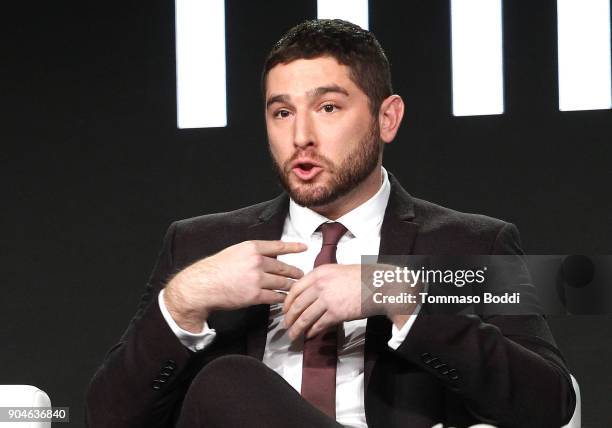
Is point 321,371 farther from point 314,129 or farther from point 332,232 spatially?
point 314,129

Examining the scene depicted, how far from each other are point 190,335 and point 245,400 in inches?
10.5

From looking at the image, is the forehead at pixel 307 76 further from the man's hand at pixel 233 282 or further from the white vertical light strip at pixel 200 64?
the white vertical light strip at pixel 200 64

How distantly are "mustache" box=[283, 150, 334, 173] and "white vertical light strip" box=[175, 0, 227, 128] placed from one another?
1.42 m

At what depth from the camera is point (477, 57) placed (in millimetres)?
3230

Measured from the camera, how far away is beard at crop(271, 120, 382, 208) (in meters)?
2.05

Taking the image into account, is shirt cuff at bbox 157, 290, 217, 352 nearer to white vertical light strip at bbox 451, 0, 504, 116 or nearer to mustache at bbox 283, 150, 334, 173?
mustache at bbox 283, 150, 334, 173

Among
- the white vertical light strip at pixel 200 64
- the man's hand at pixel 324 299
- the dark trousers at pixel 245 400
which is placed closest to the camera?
the dark trousers at pixel 245 400

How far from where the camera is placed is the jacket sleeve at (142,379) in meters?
1.85

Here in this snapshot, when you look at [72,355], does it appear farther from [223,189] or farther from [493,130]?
[493,130]

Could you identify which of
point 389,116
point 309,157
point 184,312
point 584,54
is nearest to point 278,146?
point 309,157

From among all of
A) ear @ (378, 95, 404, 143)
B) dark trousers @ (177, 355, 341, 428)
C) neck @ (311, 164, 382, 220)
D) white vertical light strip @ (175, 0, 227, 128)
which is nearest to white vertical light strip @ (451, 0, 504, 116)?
white vertical light strip @ (175, 0, 227, 128)

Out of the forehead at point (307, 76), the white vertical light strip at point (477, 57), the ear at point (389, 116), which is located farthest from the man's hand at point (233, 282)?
the white vertical light strip at point (477, 57)

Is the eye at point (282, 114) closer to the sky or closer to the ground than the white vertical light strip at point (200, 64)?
closer to the ground

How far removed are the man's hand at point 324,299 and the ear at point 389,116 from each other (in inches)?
20.7
